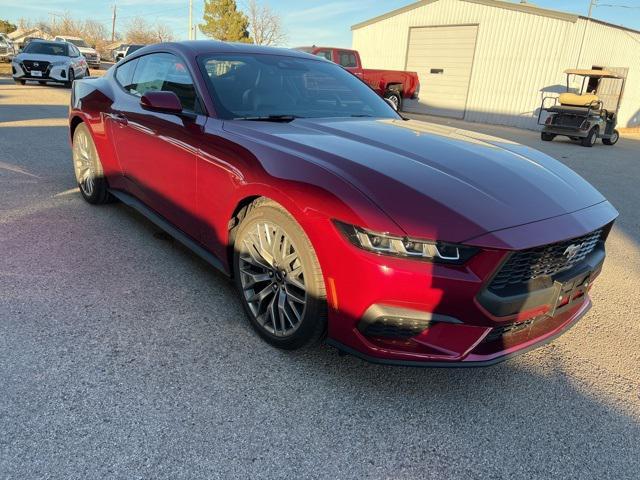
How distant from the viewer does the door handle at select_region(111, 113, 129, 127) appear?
153 inches

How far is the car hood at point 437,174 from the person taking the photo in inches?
78.5

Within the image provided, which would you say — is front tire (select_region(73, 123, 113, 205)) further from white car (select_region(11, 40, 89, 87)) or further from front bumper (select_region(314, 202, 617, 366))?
white car (select_region(11, 40, 89, 87))

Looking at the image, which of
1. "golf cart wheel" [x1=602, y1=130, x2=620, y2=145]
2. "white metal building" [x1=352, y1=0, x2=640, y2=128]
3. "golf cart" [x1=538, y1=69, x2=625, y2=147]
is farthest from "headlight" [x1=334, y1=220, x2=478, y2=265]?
"white metal building" [x1=352, y1=0, x2=640, y2=128]

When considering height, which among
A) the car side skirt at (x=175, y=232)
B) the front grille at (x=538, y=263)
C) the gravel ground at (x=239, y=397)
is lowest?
the gravel ground at (x=239, y=397)

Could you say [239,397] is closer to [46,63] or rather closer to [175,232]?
[175,232]

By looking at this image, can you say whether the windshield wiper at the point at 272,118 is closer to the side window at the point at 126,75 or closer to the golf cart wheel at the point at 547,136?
the side window at the point at 126,75

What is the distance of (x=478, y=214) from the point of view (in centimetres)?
203

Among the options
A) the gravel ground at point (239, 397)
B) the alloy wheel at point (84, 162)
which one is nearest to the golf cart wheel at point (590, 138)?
the gravel ground at point (239, 397)

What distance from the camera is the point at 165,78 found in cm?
358

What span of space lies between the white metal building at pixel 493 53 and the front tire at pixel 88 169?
60.0 feet

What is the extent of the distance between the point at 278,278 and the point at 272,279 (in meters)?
0.06

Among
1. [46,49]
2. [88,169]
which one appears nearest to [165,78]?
[88,169]

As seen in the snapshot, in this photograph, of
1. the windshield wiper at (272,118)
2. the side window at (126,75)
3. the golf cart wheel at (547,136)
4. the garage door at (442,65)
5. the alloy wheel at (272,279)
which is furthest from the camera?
the garage door at (442,65)

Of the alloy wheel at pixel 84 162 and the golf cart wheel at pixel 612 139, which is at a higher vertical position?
the golf cart wheel at pixel 612 139
